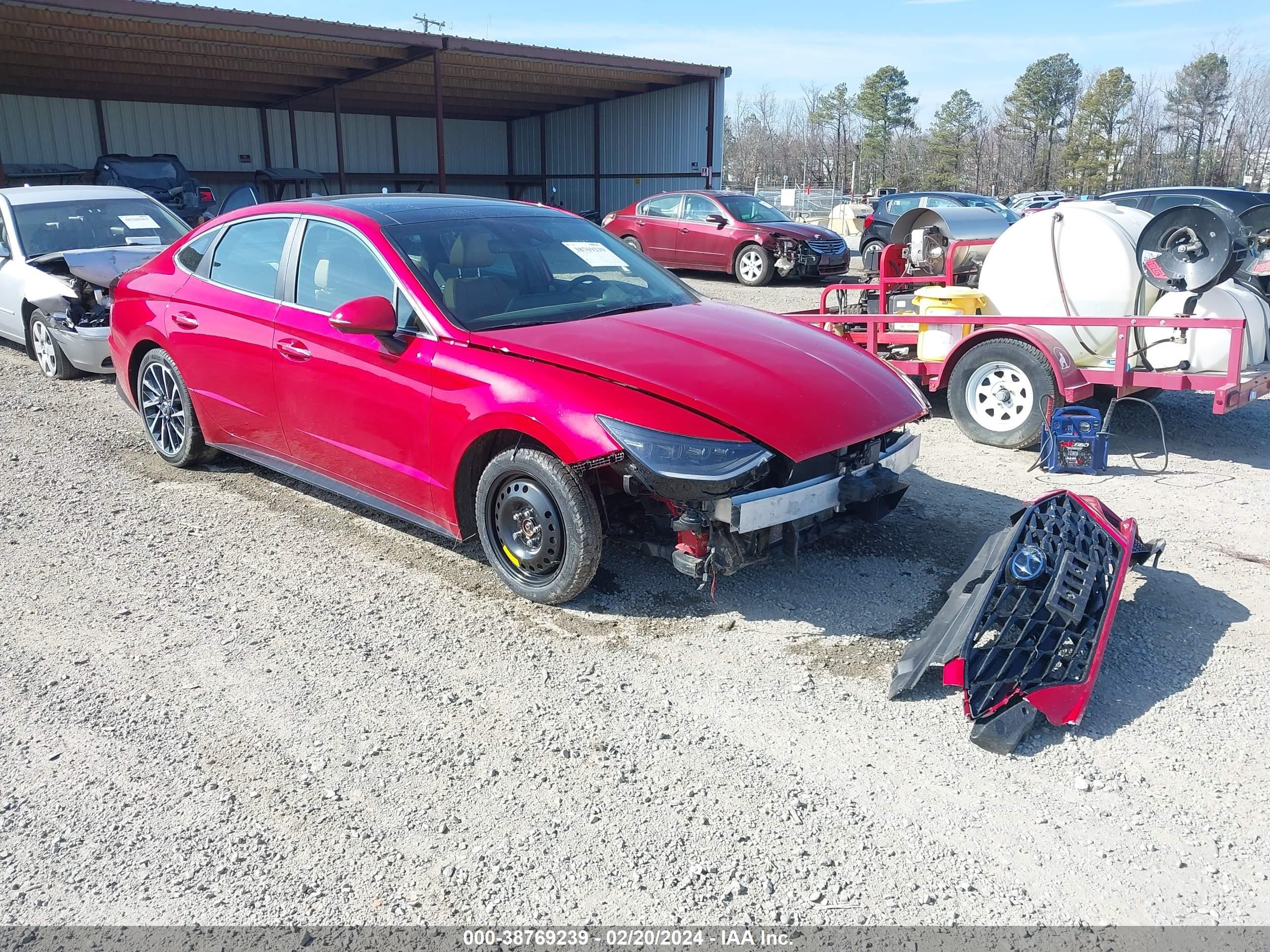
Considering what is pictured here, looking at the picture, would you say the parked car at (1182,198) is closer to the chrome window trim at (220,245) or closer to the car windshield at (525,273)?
the car windshield at (525,273)

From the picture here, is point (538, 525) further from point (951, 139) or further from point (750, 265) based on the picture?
point (951, 139)

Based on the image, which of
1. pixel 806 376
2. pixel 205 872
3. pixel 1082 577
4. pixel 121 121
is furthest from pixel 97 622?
pixel 121 121

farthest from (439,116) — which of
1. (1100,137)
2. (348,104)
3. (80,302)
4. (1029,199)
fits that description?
(1100,137)

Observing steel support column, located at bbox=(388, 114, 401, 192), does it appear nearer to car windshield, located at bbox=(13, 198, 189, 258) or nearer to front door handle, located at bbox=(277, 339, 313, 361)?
car windshield, located at bbox=(13, 198, 189, 258)

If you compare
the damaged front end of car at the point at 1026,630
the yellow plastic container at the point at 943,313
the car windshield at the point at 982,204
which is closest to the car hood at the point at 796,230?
the car windshield at the point at 982,204

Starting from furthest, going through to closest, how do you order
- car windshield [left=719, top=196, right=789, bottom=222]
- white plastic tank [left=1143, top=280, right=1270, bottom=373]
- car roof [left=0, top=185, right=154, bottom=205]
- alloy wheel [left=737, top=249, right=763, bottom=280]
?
1. car windshield [left=719, top=196, right=789, bottom=222]
2. alloy wheel [left=737, top=249, right=763, bottom=280]
3. car roof [left=0, top=185, right=154, bottom=205]
4. white plastic tank [left=1143, top=280, right=1270, bottom=373]

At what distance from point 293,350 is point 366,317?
800mm

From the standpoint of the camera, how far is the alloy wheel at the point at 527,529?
162 inches

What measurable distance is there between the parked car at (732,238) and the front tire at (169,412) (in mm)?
12070

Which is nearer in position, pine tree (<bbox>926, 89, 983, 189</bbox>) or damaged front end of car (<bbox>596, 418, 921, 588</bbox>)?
damaged front end of car (<bbox>596, 418, 921, 588</bbox>)

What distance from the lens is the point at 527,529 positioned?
4.27 m

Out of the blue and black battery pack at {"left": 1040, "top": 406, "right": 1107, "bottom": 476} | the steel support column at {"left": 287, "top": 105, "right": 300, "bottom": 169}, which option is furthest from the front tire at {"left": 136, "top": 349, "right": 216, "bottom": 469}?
the steel support column at {"left": 287, "top": 105, "right": 300, "bottom": 169}

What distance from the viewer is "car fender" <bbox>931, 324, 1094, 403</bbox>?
6.54 m

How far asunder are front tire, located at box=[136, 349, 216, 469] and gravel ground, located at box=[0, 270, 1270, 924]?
84 cm
